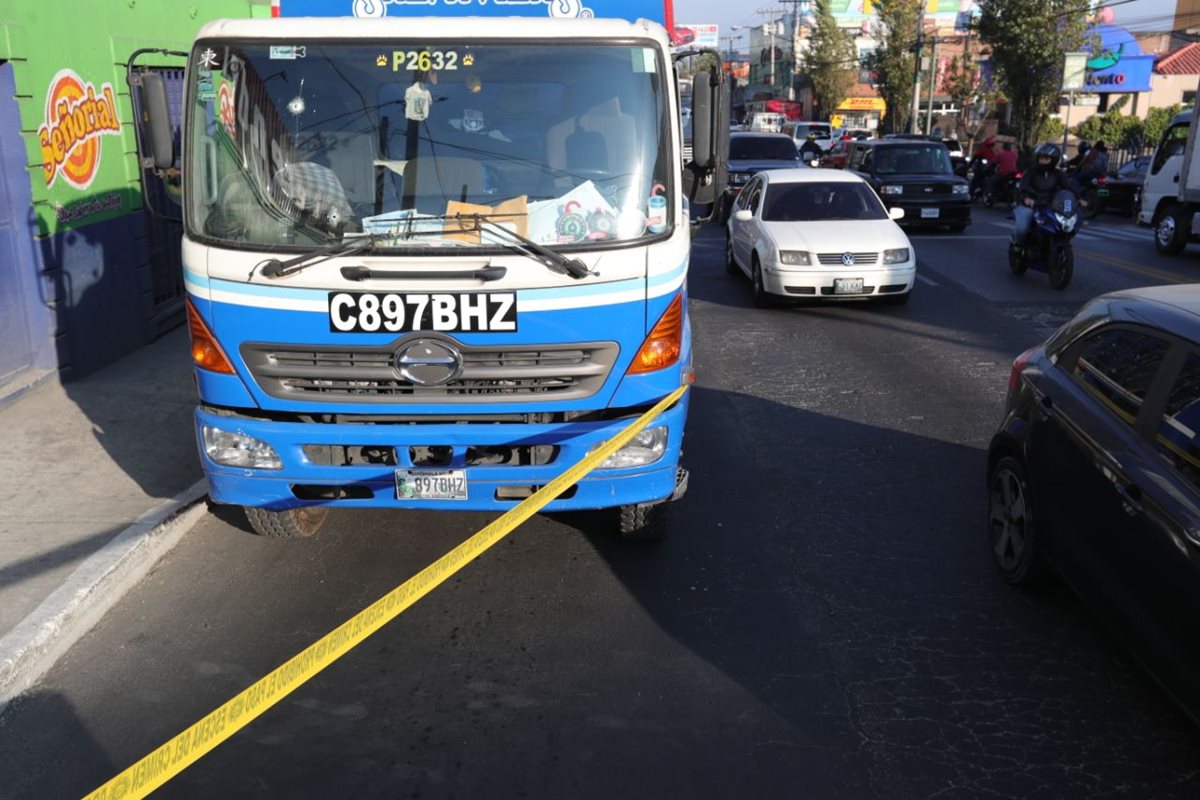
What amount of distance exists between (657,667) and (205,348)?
8.37ft

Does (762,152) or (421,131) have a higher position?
(421,131)

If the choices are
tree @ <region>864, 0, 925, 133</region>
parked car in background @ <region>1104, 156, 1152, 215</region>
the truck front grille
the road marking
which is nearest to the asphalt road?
the truck front grille

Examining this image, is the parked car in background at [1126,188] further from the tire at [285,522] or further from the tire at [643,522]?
the tire at [285,522]

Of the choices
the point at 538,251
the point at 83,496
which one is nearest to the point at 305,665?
the point at 538,251

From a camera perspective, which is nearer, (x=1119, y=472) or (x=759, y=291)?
(x=1119, y=472)

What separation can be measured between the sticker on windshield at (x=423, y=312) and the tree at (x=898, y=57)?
167 ft

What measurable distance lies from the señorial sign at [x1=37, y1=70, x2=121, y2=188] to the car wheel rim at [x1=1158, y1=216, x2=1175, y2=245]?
15823 mm

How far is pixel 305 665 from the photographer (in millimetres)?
3857

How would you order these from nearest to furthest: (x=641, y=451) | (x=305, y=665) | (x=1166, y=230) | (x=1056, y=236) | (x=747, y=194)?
(x=305, y=665) → (x=641, y=451) → (x=1056, y=236) → (x=747, y=194) → (x=1166, y=230)

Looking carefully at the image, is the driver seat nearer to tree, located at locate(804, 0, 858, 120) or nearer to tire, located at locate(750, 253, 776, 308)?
tire, located at locate(750, 253, 776, 308)

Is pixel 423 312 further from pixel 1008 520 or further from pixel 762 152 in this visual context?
pixel 762 152

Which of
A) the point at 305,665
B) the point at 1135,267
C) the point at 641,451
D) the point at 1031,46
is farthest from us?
the point at 1031,46

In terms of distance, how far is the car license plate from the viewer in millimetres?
5160

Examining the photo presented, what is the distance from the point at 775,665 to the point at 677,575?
3.39 feet
